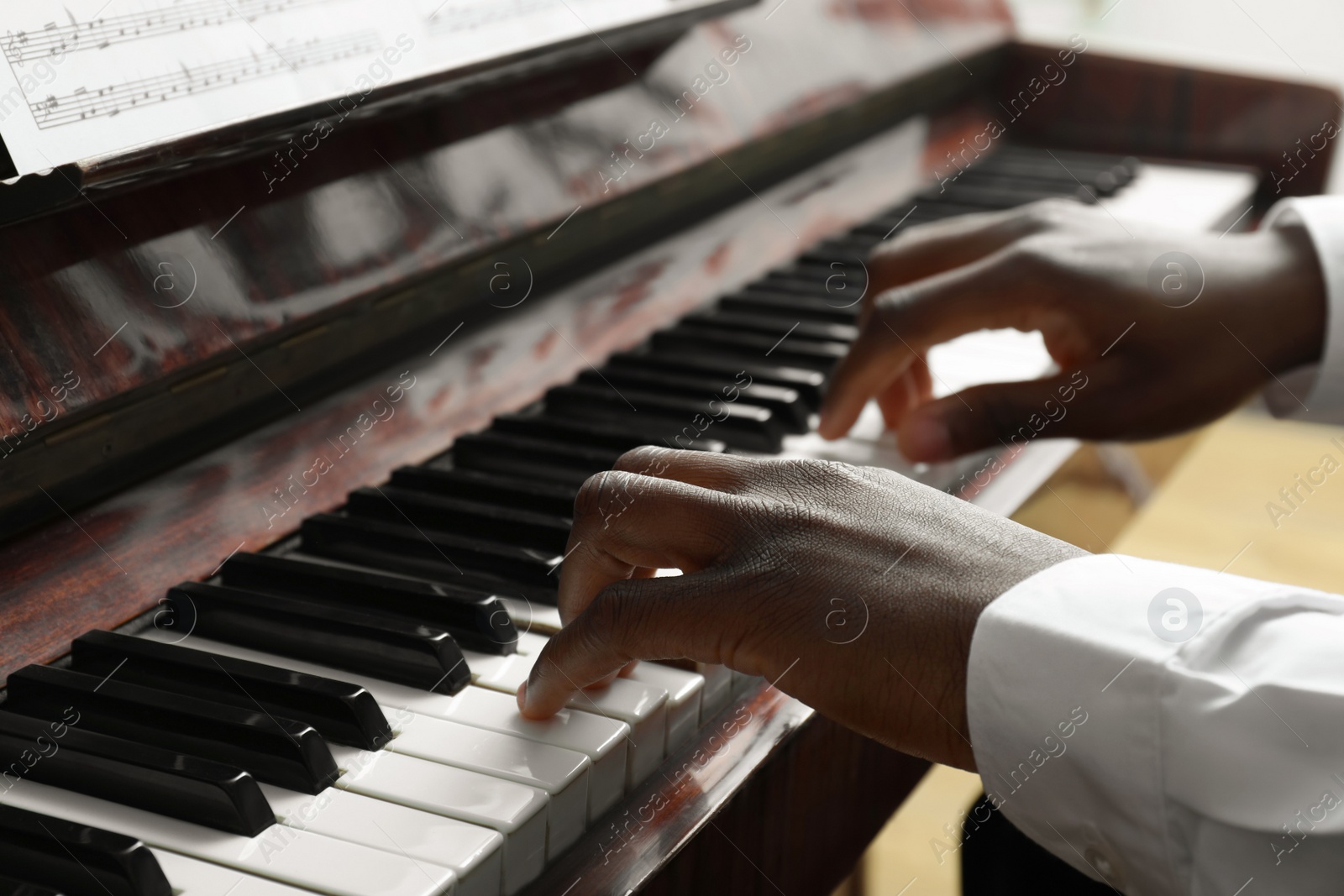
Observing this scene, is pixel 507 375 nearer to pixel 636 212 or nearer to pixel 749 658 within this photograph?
pixel 636 212

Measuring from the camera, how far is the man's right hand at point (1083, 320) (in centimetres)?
137

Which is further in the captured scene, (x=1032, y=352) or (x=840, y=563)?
(x=1032, y=352)

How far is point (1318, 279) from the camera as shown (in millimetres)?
1616

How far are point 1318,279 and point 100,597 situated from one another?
1.48 metres

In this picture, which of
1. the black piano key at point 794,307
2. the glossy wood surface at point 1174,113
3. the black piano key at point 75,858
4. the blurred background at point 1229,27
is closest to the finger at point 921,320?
the black piano key at point 794,307

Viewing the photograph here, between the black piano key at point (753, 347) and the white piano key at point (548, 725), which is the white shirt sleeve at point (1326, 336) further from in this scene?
the white piano key at point (548, 725)

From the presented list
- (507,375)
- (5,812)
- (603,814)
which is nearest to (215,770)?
(5,812)

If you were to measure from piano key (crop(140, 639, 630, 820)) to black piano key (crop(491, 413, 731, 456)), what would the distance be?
427 millimetres

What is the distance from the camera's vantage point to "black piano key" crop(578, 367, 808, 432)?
4.52 feet

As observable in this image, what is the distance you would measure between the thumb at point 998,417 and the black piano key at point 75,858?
86 cm

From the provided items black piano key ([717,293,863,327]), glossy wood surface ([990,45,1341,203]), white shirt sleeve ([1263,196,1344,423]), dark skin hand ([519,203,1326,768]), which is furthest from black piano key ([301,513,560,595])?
glossy wood surface ([990,45,1341,203])

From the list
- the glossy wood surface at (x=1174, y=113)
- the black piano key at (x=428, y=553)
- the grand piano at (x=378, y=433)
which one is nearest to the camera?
the grand piano at (x=378, y=433)

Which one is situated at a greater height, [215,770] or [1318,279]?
[215,770]

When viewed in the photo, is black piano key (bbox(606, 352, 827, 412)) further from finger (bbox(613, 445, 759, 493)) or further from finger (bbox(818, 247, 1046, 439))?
finger (bbox(613, 445, 759, 493))
